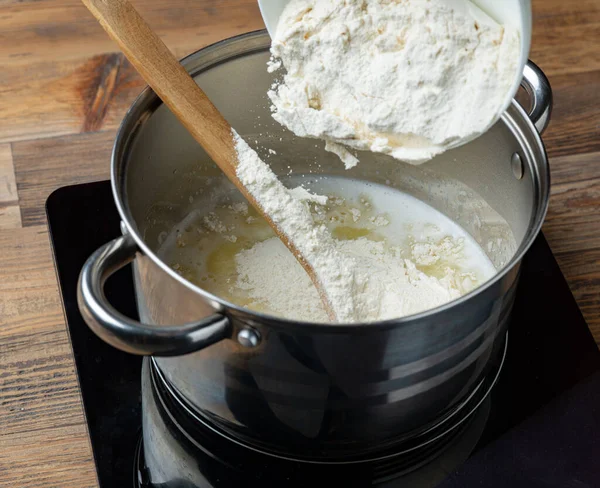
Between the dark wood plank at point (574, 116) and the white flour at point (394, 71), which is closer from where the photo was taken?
the white flour at point (394, 71)

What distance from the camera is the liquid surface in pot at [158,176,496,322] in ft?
2.42

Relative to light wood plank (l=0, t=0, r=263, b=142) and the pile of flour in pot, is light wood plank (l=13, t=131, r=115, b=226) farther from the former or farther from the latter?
the pile of flour in pot

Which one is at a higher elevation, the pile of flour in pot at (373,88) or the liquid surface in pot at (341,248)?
the pile of flour in pot at (373,88)

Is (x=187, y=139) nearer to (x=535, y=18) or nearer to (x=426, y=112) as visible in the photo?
(x=426, y=112)

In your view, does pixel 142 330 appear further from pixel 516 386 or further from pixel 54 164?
pixel 54 164

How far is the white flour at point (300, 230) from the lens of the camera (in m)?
0.66

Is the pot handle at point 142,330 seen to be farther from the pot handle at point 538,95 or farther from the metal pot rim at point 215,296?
the pot handle at point 538,95

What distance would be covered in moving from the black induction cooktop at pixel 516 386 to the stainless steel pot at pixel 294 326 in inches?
1.7

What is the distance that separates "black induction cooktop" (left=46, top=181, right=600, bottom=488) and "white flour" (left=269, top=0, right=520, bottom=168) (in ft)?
0.70

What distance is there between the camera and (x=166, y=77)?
65cm

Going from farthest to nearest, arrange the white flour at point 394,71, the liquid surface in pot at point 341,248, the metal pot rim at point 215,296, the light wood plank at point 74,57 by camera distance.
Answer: the light wood plank at point 74,57 < the liquid surface in pot at point 341,248 < the white flour at point 394,71 < the metal pot rim at point 215,296

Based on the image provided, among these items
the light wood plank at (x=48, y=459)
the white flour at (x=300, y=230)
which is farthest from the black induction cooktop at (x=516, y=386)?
the white flour at (x=300, y=230)

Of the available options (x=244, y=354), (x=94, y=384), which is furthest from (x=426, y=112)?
(x=94, y=384)

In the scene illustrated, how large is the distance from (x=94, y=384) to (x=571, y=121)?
621 millimetres
